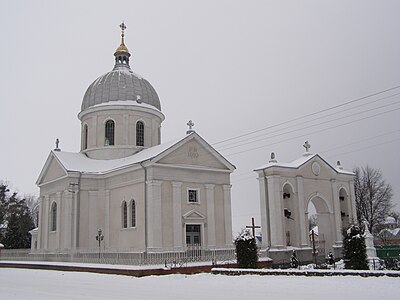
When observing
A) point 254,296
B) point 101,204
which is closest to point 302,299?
point 254,296

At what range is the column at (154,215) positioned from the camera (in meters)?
30.5

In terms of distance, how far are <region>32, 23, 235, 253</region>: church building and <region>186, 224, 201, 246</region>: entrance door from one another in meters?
0.05

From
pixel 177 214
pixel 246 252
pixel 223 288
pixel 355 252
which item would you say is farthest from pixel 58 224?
pixel 355 252

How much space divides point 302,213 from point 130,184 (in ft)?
40.9

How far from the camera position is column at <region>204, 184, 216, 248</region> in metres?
33.2

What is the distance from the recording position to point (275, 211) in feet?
107

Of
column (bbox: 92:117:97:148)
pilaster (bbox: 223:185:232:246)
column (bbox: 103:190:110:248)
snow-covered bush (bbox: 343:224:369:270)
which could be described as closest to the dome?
column (bbox: 92:117:97:148)

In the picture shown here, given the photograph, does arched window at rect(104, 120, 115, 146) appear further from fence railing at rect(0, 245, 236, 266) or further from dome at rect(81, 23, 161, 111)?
fence railing at rect(0, 245, 236, 266)

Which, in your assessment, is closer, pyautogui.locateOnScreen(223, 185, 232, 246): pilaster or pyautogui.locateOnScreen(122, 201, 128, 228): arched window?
pyautogui.locateOnScreen(122, 201, 128, 228): arched window

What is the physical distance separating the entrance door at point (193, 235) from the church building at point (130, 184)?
0.16 ft

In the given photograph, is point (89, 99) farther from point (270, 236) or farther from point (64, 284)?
point (64, 284)

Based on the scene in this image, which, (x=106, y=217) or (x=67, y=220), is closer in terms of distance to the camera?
(x=67, y=220)

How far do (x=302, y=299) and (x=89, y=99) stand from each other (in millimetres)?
31002

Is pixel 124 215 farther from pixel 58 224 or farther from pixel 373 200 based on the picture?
pixel 373 200
